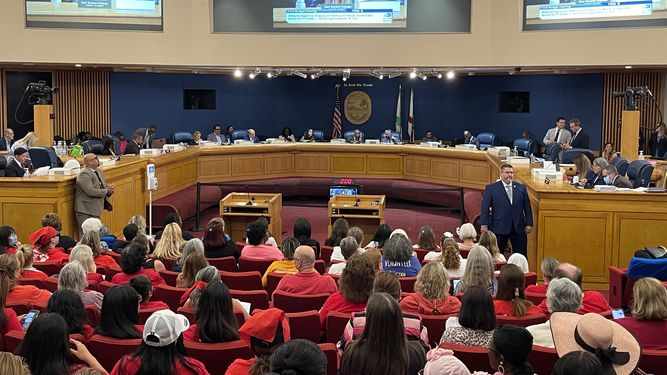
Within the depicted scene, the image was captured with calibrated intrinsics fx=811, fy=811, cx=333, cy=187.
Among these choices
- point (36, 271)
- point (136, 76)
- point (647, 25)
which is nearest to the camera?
point (36, 271)

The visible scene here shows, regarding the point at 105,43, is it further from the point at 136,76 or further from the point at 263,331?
the point at 263,331

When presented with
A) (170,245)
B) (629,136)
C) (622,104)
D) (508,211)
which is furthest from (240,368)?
(622,104)

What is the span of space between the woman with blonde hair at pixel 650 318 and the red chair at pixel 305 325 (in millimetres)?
1926

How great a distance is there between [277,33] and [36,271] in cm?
1174

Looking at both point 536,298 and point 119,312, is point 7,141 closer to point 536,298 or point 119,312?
point 536,298

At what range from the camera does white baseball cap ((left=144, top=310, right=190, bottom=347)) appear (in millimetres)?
3848

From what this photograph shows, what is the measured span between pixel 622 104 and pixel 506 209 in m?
12.4

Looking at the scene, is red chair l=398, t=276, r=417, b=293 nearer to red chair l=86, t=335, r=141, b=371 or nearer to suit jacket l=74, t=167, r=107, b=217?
red chair l=86, t=335, r=141, b=371

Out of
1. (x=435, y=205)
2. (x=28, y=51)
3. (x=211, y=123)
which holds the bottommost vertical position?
(x=435, y=205)

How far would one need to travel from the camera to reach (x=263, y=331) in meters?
4.00

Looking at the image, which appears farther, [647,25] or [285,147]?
[285,147]

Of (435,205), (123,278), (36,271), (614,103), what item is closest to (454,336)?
(123,278)

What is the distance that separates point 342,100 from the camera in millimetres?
24344

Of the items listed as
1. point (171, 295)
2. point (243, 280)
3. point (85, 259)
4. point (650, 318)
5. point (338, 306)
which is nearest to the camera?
point (650, 318)
